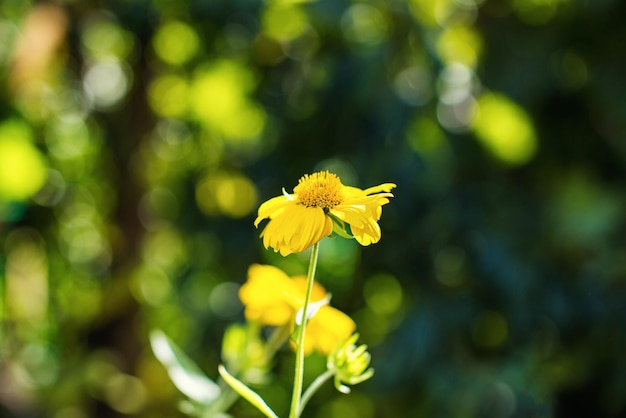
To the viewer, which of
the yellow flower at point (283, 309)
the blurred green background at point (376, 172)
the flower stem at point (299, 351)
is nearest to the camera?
the flower stem at point (299, 351)

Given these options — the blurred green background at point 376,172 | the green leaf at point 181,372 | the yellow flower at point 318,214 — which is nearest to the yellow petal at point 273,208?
the yellow flower at point 318,214

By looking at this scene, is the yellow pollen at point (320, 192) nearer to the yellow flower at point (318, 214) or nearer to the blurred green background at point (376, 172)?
the yellow flower at point (318, 214)

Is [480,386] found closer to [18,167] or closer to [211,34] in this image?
[211,34]

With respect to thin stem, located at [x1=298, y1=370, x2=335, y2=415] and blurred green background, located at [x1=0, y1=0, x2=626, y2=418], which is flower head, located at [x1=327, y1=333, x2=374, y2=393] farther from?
blurred green background, located at [x1=0, y1=0, x2=626, y2=418]

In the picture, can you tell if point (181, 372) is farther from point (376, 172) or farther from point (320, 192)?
point (376, 172)

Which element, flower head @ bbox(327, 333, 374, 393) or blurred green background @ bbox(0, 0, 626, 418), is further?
blurred green background @ bbox(0, 0, 626, 418)

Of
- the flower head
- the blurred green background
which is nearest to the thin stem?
the flower head
